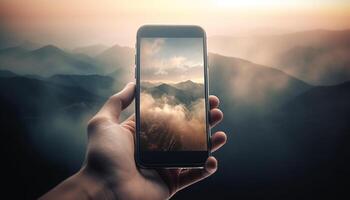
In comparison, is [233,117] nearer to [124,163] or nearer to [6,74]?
[124,163]

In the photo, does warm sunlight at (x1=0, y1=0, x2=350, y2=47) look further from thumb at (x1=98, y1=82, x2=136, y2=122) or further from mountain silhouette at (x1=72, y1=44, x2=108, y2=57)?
thumb at (x1=98, y1=82, x2=136, y2=122)

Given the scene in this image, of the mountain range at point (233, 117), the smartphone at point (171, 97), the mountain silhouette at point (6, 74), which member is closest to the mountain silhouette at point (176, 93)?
the smartphone at point (171, 97)

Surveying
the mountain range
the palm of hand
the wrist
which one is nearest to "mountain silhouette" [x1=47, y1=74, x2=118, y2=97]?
the mountain range

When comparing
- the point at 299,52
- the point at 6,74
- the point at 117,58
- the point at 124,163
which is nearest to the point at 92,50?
the point at 117,58

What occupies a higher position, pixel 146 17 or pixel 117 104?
pixel 146 17

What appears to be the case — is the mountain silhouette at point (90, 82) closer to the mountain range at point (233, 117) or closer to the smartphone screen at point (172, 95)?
the mountain range at point (233, 117)

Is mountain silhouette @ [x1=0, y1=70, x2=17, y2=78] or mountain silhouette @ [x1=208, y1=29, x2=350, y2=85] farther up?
mountain silhouette @ [x1=208, y1=29, x2=350, y2=85]
